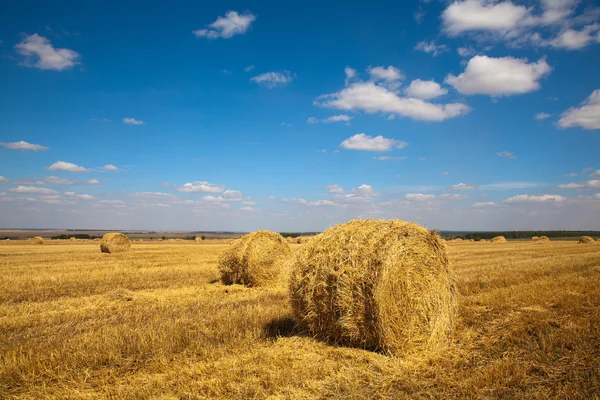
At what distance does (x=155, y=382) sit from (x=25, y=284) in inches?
370

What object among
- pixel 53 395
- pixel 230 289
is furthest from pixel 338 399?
pixel 230 289

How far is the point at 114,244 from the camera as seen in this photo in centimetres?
2636

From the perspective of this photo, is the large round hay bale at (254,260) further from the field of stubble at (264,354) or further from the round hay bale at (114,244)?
the round hay bale at (114,244)

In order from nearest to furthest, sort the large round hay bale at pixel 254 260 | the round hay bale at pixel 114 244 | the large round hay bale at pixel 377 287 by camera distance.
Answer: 1. the large round hay bale at pixel 377 287
2. the large round hay bale at pixel 254 260
3. the round hay bale at pixel 114 244

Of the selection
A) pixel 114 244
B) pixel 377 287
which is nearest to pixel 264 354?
pixel 377 287

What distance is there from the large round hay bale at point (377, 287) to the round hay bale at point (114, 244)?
2289 centimetres

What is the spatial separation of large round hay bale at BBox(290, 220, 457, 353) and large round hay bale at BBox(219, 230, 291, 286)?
18.2 feet

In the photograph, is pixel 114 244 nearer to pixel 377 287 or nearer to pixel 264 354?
pixel 264 354

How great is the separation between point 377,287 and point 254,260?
708 centimetres

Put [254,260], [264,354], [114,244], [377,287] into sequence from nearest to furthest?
[264,354] < [377,287] < [254,260] < [114,244]

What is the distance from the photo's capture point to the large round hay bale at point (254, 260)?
12.2 meters

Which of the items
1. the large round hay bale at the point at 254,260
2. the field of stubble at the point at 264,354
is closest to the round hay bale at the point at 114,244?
the large round hay bale at the point at 254,260

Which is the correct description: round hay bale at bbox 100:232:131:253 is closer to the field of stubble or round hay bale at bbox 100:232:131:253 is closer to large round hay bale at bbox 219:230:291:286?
large round hay bale at bbox 219:230:291:286

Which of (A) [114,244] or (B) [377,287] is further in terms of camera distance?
(A) [114,244]
